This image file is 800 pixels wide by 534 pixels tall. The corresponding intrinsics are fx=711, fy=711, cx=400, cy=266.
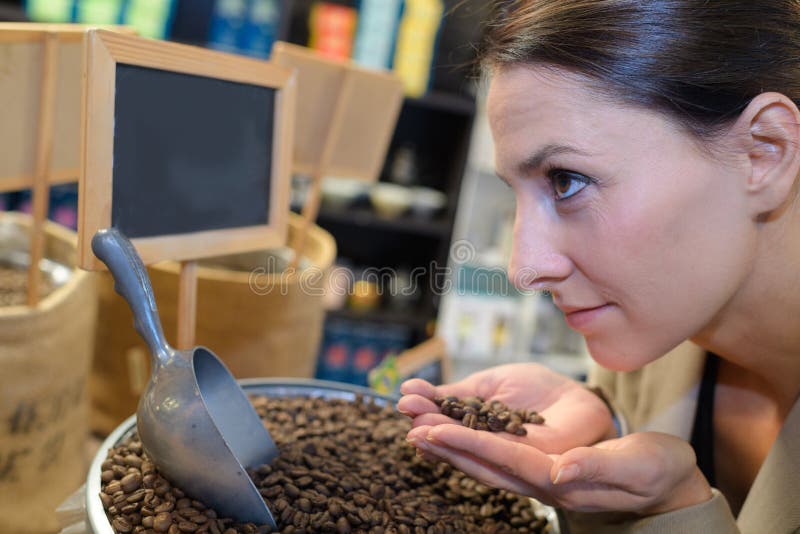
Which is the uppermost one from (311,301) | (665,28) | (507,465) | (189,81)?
(665,28)

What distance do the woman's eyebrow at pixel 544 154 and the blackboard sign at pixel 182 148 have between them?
39 cm

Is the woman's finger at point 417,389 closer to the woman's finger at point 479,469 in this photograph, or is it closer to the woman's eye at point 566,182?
the woman's finger at point 479,469

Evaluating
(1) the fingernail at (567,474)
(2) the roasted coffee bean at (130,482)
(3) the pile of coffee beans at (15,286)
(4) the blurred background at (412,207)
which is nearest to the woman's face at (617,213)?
(1) the fingernail at (567,474)

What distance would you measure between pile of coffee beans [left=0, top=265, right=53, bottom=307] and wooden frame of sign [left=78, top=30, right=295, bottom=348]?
0.44 meters

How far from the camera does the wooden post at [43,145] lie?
3.01ft

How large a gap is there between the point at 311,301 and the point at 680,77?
80cm

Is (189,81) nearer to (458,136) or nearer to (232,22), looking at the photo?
(232,22)

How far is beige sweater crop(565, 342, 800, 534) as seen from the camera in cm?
74

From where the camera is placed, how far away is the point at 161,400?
73 centimetres

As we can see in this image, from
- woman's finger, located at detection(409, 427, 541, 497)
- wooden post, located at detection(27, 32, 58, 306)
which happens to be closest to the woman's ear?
woman's finger, located at detection(409, 427, 541, 497)

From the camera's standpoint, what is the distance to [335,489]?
80 centimetres

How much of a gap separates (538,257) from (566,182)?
88mm

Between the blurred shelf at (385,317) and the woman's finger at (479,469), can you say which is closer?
the woman's finger at (479,469)

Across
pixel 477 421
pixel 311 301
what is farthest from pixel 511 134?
pixel 311 301
